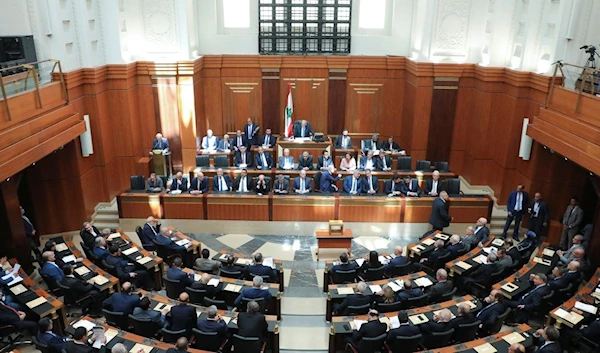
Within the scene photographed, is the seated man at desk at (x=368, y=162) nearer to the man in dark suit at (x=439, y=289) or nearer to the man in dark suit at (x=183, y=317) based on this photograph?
the man in dark suit at (x=439, y=289)

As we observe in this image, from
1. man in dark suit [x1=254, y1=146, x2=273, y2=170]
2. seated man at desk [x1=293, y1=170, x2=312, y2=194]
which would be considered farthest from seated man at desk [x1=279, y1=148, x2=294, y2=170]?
seated man at desk [x1=293, y1=170, x2=312, y2=194]

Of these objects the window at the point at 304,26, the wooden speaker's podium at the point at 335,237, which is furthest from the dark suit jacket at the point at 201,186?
the window at the point at 304,26

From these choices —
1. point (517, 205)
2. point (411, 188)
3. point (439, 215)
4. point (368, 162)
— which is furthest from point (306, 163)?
point (517, 205)

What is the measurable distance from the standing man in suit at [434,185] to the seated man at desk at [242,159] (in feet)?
17.9

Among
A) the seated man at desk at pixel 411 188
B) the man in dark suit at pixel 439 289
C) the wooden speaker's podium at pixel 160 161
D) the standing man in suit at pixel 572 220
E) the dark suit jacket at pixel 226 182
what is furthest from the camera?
the wooden speaker's podium at pixel 160 161

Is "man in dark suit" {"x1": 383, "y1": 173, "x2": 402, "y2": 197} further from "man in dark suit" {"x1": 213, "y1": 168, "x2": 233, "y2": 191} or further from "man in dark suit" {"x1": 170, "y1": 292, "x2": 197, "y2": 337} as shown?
"man in dark suit" {"x1": 170, "y1": 292, "x2": 197, "y2": 337}

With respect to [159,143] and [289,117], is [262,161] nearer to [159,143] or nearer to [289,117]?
[289,117]

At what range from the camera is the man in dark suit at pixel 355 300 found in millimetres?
8266

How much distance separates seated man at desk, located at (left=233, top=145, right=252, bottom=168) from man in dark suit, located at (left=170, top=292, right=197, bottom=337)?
758 cm

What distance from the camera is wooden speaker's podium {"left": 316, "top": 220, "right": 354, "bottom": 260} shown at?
11094 millimetres

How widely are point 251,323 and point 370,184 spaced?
22.2ft

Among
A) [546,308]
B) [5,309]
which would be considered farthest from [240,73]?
[546,308]

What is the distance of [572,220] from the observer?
10883mm

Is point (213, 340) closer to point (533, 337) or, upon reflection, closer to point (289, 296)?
point (289, 296)
